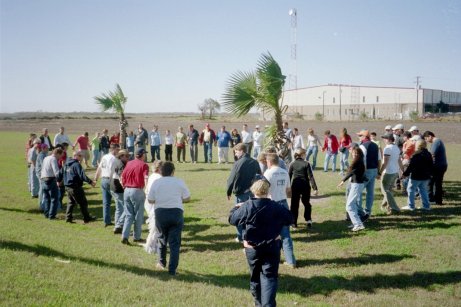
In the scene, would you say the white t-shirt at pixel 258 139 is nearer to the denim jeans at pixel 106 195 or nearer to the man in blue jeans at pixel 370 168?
the man in blue jeans at pixel 370 168

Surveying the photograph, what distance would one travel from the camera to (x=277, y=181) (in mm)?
6961

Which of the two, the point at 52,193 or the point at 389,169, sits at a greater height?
the point at 389,169

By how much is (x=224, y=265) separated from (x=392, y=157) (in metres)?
5.44

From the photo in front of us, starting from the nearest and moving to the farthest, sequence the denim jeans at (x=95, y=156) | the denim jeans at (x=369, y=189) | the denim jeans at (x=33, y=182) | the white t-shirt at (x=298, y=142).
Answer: the denim jeans at (x=369, y=189)
the denim jeans at (x=33, y=182)
the white t-shirt at (x=298, y=142)
the denim jeans at (x=95, y=156)

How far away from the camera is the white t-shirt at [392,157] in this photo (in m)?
9.89

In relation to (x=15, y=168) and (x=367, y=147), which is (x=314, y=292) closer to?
(x=367, y=147)

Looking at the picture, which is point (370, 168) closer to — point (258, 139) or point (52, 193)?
point (52, 193)

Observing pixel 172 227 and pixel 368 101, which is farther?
pixel 368 101

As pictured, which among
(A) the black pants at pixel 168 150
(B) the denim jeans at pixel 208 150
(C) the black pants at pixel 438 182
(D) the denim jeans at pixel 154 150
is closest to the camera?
(C) the black pants at pixel 438 182

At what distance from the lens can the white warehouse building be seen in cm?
7125

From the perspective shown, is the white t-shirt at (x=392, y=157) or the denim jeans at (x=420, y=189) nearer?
the white t-shirt at (x=392, y=157)

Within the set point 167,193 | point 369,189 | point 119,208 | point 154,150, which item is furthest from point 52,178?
point 154,150

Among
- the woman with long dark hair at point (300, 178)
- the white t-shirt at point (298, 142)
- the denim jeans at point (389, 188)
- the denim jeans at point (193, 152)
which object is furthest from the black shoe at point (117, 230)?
the denim jeans at point (193, 152)

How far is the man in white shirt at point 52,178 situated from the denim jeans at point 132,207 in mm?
3242
